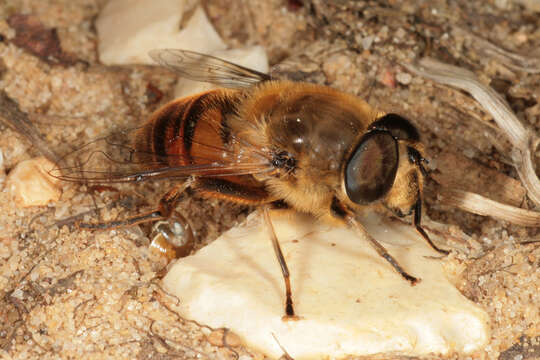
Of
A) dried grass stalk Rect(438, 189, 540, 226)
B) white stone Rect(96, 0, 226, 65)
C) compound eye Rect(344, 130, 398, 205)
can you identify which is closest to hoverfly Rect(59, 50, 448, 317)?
compound eye Rect(344, 130, 398, 205)

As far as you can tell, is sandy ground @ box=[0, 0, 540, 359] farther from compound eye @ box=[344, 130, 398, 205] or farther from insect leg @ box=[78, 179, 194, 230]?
compound eye @ box=[344, 130, 398, 205]

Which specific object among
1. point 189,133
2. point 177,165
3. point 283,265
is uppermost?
point 189,133

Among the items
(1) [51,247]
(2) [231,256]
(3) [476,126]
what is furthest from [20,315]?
(3) [476,126]

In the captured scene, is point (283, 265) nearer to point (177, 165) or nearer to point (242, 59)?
point (177, 165)

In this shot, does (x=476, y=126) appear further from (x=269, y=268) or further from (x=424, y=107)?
(x=269, y=268)

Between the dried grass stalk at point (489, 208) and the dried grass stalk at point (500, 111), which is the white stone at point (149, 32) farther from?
the dried grass stalk at point (489, 208)

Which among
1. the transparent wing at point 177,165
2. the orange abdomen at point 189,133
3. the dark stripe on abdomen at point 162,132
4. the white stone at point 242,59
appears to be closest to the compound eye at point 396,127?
the transparent wing at point 177,165

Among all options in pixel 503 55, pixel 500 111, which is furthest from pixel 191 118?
pixel 503 55
